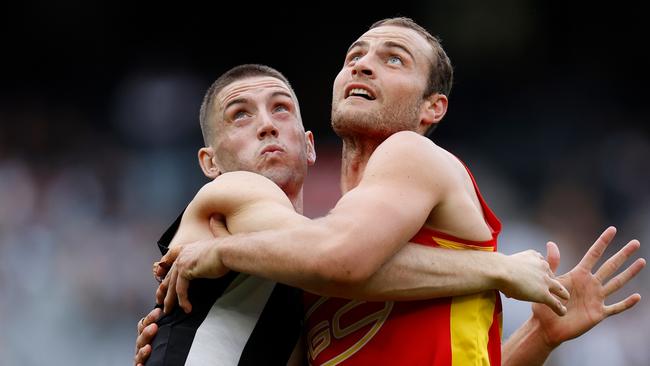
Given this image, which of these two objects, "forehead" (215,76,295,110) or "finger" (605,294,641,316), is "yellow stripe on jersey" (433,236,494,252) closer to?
"finger" (605,294,641,316)

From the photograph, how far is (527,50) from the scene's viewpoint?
43.7 feet

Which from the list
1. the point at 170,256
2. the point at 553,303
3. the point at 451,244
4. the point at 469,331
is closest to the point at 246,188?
the point at 170,256

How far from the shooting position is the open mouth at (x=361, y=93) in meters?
5.11

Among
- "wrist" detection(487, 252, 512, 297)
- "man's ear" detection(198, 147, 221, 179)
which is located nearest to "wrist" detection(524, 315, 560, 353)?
"wrist" detection(487, 252, 512, 297)

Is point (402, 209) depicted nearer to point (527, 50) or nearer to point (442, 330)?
point (442, 330)

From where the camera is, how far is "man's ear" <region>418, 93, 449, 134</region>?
529 cm

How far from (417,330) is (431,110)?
139cm

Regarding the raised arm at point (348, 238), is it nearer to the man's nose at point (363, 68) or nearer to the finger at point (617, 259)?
the man's nose at point (363, 68)

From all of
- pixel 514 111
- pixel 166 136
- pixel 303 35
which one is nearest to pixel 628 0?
pixel 514 111

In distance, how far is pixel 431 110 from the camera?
5328 millimetres

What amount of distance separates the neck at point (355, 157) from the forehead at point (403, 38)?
1.82 feet

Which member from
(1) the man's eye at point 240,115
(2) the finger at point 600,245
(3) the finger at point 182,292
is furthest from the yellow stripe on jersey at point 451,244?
(1) the man's eye at point 240,115

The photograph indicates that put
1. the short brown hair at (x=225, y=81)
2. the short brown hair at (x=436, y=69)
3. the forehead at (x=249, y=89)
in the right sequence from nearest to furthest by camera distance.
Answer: the short brown hair at (x=436, y=69) < the forehead at (x=249, y=89) < the short brown hair at (x=225, y=81)

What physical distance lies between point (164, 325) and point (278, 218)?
80 centimetres
